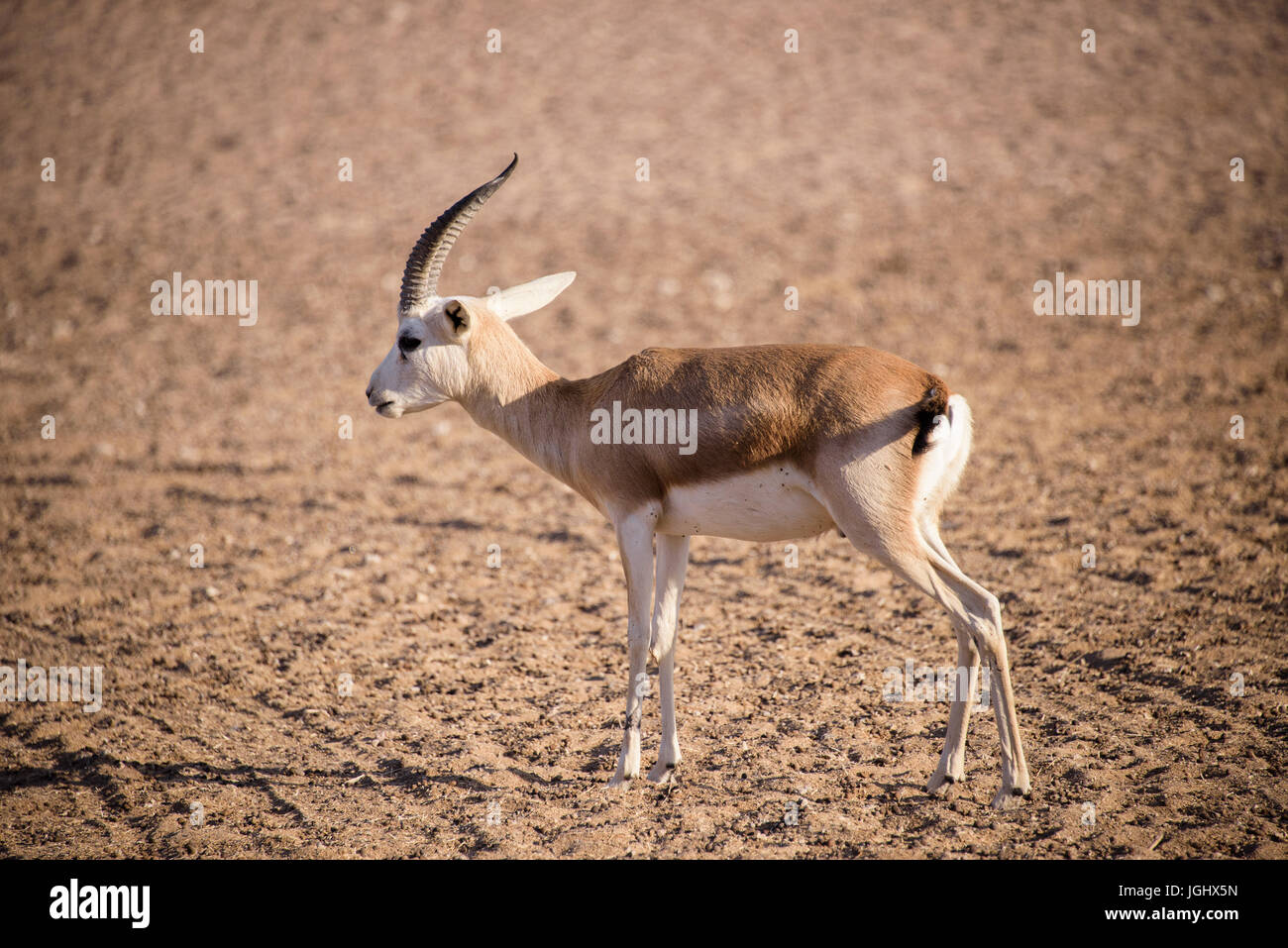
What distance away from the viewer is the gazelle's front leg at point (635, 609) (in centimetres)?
639

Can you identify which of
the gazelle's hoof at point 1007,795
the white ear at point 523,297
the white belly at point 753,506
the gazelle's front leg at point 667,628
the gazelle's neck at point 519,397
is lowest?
the gazelle's hoof at point 1007,795

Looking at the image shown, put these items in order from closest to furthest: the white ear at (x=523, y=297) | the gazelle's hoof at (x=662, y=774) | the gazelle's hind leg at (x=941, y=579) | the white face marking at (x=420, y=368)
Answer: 1. the gazelle's hind leg at (x=941, y=579)
2. the gazelle's hoof at (x=662, y=774)
3. the white face marking at (x=420, y=368)
4. the white ear at (x=523, y=297)

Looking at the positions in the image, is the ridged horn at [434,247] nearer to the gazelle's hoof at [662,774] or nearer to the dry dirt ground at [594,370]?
the dry dirt ground at [594,370]

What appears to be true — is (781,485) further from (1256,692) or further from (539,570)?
(539,570)

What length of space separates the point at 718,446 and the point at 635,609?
119cm

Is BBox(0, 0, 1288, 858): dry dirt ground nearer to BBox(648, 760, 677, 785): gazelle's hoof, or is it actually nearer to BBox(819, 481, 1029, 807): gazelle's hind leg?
BBox(648, 760, 677, 785): gazelle's hoof

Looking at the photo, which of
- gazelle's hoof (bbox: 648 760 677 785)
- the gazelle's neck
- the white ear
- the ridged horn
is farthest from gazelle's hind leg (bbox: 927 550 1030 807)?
the ridged horn

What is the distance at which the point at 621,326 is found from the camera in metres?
16.9

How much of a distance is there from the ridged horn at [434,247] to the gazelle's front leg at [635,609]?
1.93 metres

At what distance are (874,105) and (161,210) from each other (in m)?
15.8

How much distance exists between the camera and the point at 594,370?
15250mm

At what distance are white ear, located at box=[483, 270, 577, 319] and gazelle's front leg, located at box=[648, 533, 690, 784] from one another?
181cm

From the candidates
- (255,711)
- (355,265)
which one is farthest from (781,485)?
(355,265)

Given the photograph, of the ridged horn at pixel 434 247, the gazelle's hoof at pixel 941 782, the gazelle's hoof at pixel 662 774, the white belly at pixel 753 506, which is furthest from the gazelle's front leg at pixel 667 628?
the ridged horn at pixel 434 247
